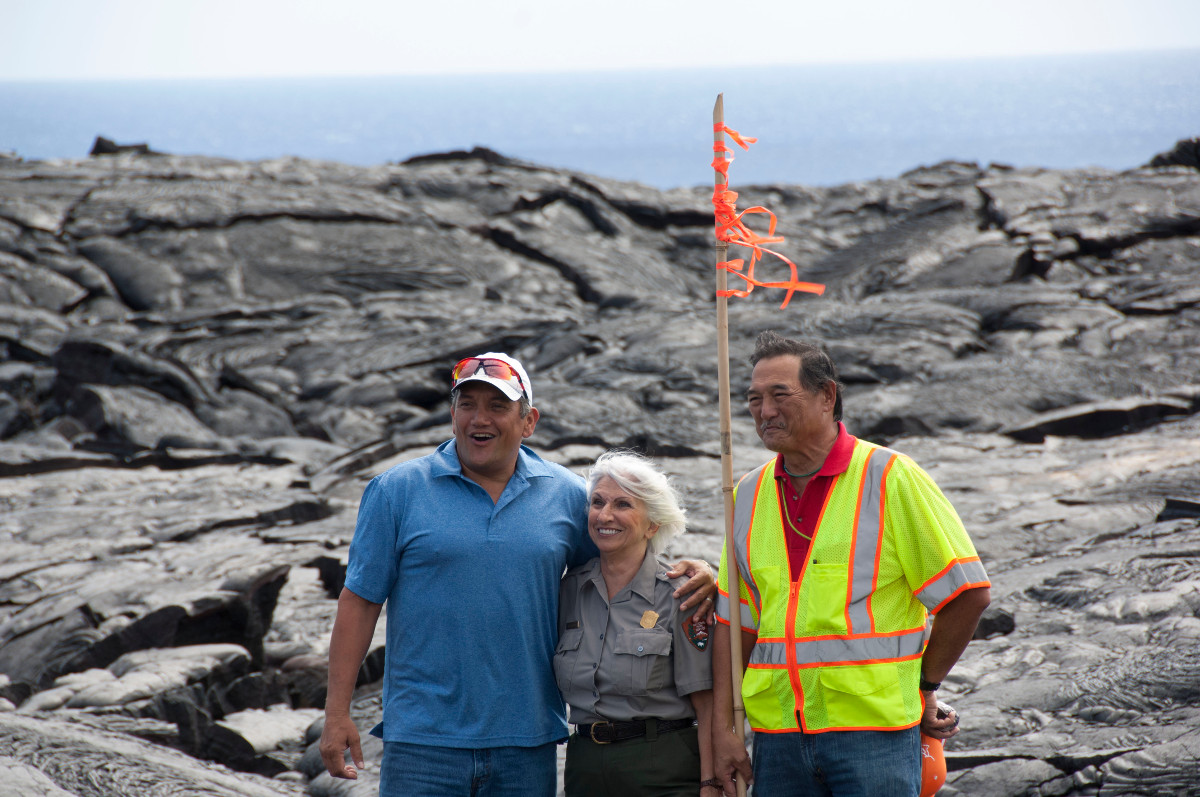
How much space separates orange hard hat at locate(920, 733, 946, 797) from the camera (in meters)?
3.56

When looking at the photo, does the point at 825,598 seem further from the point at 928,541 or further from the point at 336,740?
the point at 336,740

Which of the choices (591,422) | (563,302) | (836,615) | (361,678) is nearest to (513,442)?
(836,615)

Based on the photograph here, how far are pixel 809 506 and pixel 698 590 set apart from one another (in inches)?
19.8

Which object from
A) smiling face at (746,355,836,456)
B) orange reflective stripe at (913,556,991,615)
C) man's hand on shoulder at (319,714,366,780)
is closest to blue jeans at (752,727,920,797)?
orange reflective stripe at (913,556,991,615)

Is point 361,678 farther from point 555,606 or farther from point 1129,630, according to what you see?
point 1129,630

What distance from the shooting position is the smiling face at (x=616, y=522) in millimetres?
3758

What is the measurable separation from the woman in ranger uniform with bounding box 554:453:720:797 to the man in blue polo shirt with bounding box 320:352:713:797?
11 cm

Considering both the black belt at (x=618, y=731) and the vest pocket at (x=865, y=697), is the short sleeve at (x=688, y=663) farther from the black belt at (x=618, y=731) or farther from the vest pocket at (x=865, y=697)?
the vest pocket at (x=865, y=697)

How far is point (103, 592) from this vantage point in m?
7.96

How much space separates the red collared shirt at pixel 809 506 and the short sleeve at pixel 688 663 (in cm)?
45

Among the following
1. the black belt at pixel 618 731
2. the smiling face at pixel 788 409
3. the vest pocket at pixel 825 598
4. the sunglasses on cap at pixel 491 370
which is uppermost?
the sunglasses on cap at pixel 491 370

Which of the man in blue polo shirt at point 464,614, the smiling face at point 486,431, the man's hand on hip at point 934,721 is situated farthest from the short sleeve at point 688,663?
the smiling face at point 486,431

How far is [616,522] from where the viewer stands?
3.76 meters

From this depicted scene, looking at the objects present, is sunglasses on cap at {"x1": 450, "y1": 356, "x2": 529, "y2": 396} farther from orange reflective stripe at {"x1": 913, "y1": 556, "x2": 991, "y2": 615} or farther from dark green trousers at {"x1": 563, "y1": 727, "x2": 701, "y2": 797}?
orange reflective stripe at {"x1": 913, "y1": 556, "x2": 991, "y2": 615}
